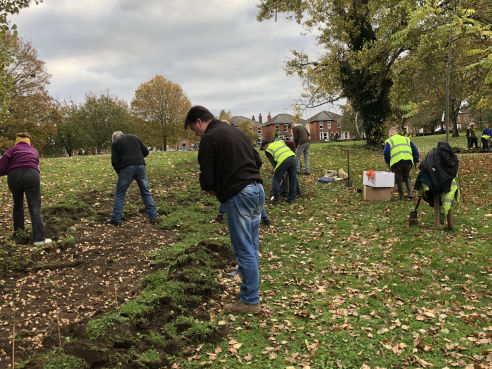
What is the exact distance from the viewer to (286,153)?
32.7ft

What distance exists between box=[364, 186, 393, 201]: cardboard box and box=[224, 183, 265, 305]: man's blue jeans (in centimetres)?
732

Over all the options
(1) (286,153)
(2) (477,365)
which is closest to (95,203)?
(1) (286,153)

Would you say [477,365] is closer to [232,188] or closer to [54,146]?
[232,188]

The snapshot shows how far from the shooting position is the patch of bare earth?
4.13 metres

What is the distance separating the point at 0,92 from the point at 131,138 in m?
2.69

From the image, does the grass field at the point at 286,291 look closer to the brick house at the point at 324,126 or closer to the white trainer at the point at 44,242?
the white trainer at the point at 44,242

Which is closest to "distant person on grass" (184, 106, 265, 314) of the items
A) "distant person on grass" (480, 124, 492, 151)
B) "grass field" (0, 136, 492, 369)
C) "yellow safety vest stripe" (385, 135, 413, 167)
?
"grass field" (0, 136, 492, 369)

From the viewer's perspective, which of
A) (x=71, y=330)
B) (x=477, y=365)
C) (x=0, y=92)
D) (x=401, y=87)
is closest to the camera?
(x=477, y=365)

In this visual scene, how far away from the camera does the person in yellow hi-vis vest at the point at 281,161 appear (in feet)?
32.7

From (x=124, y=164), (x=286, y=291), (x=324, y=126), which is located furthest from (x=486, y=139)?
(x=324, y=126)

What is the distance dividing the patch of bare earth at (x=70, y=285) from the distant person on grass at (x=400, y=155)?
681cm

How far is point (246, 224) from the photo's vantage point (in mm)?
4371

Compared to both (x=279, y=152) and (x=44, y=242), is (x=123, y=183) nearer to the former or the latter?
(x=44, y=242)

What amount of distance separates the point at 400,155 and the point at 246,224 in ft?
24.1
